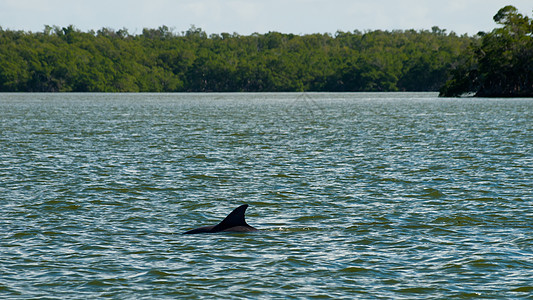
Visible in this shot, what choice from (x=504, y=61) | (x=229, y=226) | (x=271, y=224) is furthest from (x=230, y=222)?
(x=504, y=61)

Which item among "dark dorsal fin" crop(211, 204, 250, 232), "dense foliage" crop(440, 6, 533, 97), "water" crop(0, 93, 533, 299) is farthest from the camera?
"dense foliage" crop(440, 6, 533, 97)

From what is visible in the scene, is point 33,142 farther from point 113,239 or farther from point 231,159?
point 113,239

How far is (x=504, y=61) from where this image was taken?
165500 mm

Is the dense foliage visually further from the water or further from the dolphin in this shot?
the dolphin

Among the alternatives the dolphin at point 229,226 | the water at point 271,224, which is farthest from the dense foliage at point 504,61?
the dolphin at point 229,226

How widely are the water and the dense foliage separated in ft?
418

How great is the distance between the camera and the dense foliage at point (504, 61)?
546 ft

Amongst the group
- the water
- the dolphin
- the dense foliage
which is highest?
the dense foliage

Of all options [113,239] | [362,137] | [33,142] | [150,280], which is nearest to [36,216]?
[113,239]

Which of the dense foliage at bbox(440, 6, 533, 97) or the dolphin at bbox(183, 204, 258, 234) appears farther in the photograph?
the dense foliage at bbox(440, 6, 533, 97)

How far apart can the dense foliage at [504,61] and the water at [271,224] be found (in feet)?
418

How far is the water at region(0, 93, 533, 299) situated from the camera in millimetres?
16234

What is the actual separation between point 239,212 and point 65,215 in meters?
6.94

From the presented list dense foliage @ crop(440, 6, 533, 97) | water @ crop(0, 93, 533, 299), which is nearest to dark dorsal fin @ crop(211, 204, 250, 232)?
water @ crop(0, 93, 533, 299)
